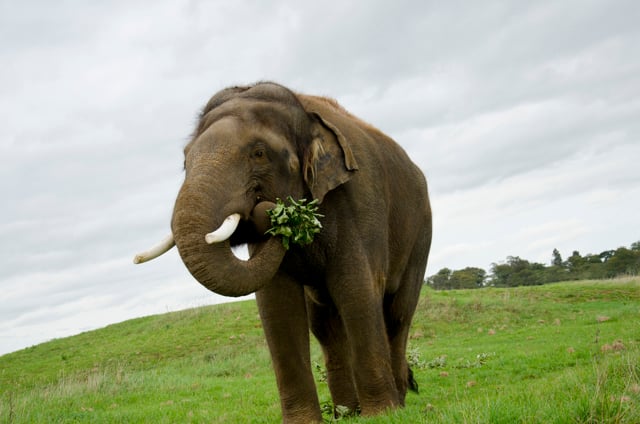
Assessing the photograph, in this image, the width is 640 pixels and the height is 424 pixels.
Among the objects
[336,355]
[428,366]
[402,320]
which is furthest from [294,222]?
[428,366]

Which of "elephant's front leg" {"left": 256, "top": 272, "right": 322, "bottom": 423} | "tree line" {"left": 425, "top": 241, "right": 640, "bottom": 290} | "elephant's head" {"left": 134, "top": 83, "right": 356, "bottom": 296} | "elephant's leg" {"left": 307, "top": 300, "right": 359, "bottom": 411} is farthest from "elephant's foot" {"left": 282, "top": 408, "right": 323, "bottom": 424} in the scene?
"tree line" {"left": 425, "top": 241, "right": 640, "bottom": 290}

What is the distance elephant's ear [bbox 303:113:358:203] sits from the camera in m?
6.44

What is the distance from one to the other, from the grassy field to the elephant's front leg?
3.18 ft

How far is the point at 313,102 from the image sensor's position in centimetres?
743

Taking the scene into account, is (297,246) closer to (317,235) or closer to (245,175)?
(317,235)

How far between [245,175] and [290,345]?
2134mm

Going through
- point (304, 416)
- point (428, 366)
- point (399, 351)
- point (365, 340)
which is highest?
point (365, 340)

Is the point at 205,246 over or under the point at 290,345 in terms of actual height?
over

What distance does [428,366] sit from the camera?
14.3m

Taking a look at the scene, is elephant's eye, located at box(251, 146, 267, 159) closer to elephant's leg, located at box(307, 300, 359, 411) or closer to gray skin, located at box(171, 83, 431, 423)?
gray skin, located at box(171, 83, 431, 423)

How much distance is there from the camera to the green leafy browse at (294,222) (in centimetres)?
588

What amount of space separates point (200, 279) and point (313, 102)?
9.93 ft

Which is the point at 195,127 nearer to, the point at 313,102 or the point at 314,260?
the point at 313,102

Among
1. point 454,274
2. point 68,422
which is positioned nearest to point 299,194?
point 68,422
